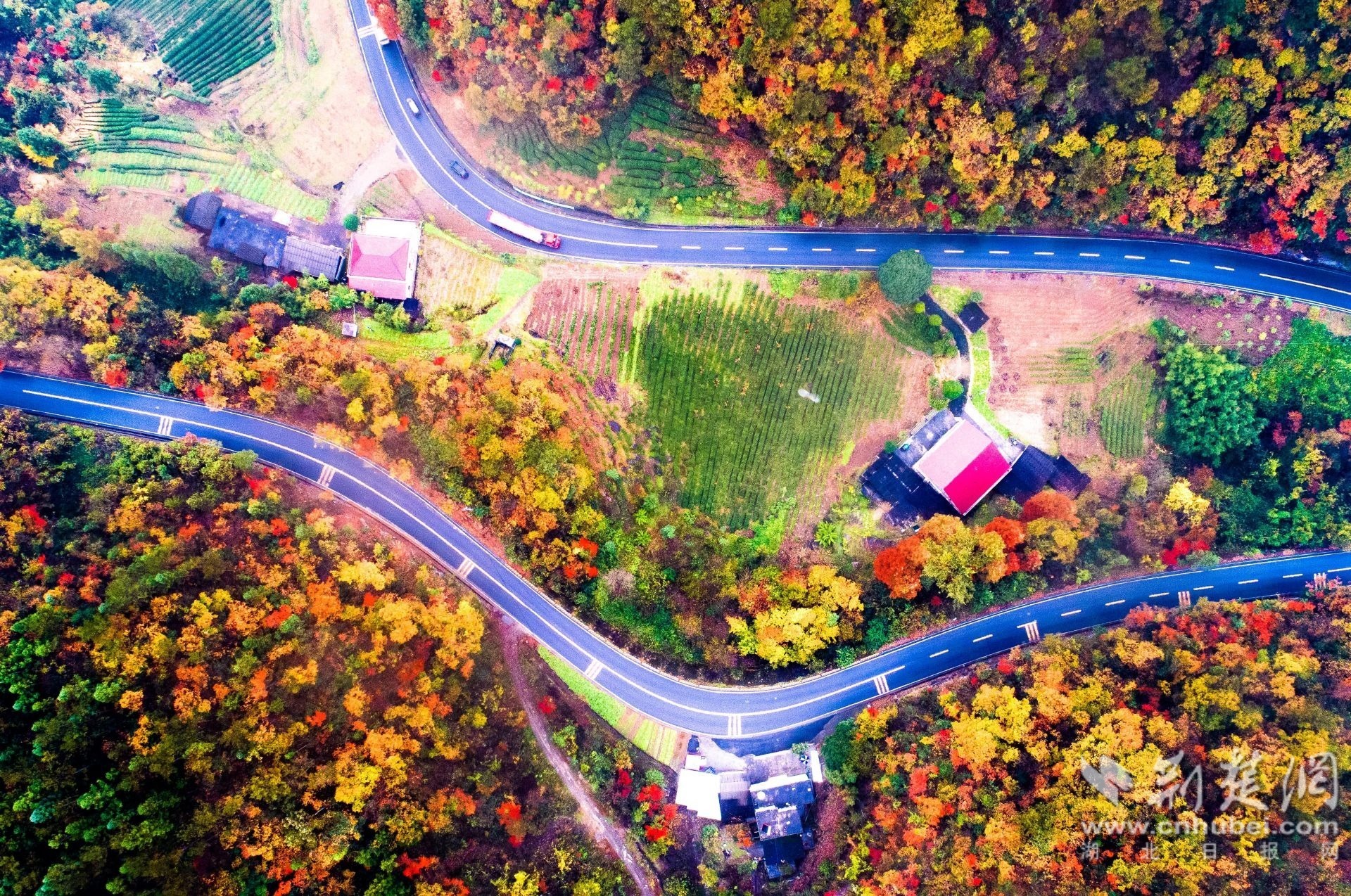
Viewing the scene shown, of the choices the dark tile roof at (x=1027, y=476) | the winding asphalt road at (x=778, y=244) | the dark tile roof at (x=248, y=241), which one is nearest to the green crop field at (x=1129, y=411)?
the dark tile roof at (x=1027, y=476)

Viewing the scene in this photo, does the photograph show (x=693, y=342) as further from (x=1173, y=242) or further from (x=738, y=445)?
(x=1173, y=242)

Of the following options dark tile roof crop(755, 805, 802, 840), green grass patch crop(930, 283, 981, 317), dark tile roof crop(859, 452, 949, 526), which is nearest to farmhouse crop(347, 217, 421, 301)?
dark tile roof crop(859, 452, 949, 526)

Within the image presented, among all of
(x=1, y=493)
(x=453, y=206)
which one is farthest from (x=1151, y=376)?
(x=1, y=493)

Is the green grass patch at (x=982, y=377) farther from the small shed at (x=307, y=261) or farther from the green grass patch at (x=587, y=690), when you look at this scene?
the small shed at (x=307, y=261)

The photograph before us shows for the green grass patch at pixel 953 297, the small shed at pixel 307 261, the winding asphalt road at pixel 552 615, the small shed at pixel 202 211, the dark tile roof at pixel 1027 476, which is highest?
the green grass patch at pixel 953 297

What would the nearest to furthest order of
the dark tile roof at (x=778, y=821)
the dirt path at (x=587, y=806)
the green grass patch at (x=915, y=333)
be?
the dirt path at (x=587, y=806), the dark tile roof at (x=778, y=821), the green grass patch at (x=915, y=333)

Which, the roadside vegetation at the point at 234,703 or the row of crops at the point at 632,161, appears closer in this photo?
the roadside vegetation at the point at 234,703

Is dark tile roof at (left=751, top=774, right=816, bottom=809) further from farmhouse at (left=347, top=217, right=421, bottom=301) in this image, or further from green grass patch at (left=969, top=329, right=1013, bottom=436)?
farmhouse at (left=347, top=217, right=421, bottom=301)
